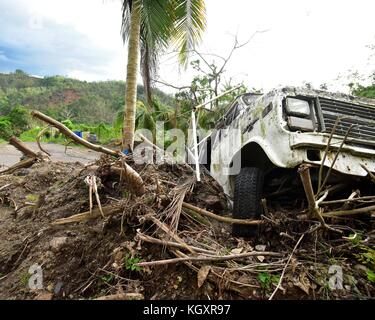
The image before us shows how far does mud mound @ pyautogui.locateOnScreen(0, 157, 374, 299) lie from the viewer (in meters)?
2.24

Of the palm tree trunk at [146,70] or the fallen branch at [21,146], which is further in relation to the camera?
the palm tree trunk at [146,70]

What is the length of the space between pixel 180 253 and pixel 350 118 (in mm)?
1821

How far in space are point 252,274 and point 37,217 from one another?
2.98 m

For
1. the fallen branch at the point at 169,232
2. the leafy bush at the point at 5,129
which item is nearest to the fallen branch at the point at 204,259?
the fallen branch at the point at 169,232

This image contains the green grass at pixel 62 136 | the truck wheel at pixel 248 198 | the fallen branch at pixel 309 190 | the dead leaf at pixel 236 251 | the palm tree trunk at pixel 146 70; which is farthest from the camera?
the green grass at pixel 62 136

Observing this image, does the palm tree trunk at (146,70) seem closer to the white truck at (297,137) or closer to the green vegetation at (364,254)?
the white truck at (297,137)

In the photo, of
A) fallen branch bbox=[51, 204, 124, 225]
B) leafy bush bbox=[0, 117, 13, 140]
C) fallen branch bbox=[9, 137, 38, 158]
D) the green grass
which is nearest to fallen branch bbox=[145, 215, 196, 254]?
fallen branch bbox=[51, 204, 124, 225]

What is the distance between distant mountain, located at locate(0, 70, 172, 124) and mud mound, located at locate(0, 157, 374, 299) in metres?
38.9

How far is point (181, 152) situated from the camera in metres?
5.46

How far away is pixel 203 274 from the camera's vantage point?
7.28 feet

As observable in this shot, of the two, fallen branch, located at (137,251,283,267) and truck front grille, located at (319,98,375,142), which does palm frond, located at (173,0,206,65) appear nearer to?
truck front grille, located at (319,98,375,142)

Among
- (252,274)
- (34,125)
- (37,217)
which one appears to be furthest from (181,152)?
(34,125)

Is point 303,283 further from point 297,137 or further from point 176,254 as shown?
point 297,137

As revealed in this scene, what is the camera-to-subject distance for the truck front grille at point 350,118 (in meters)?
2.61
